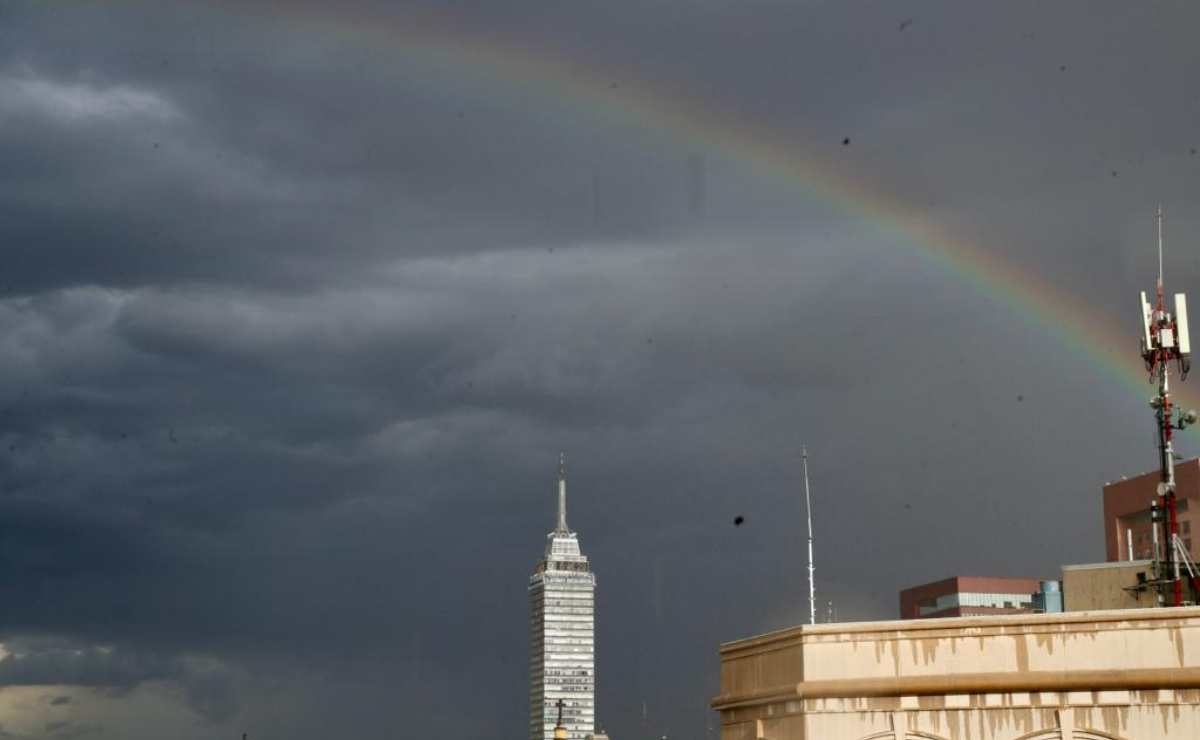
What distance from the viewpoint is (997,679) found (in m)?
35.4

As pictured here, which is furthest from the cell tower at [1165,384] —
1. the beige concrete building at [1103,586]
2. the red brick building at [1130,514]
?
Result: the red brick building at [1130,514]

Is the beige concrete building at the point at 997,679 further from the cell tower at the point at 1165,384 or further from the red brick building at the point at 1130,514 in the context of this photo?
the red brick building at the point at 1130,514

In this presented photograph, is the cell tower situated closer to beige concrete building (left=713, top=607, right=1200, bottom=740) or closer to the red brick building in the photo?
beige concrete building (left=713, top=607, right=1200, bottom=740)

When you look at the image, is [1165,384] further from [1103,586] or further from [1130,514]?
[1130,514]

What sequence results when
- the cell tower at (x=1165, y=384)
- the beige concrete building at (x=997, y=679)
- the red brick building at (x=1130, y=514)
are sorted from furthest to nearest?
the red brick building at (x=1130, y=514)
the cell tower at (x=1165, y=384)
the beige concrete building at (x=997, y=679)

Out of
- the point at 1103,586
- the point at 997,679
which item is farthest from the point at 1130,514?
the point at 997,679

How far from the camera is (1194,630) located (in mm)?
34562

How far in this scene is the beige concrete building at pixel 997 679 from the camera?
34.2 metres

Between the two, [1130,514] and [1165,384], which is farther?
[1130,514]

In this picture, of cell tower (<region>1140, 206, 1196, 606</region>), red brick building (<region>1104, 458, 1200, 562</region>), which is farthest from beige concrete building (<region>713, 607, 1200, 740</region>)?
red brick building (<region>1104, 458, 1200, 562</region>)

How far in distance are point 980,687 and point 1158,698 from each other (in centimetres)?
395

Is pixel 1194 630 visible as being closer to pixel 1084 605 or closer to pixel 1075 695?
pixel 1075 695

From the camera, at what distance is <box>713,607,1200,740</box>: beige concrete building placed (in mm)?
34250

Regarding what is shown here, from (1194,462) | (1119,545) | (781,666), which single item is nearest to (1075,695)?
(781,666)
